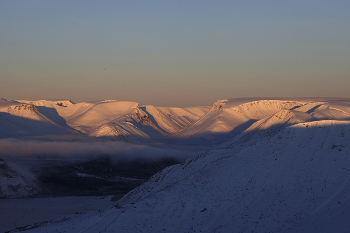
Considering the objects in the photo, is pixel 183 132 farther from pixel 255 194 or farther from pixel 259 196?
pixel 259 196

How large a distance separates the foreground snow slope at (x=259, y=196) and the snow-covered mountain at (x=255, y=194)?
0.24ft

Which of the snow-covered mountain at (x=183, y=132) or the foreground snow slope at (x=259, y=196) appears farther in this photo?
the snow-covered mountain at (x=183, y=132)

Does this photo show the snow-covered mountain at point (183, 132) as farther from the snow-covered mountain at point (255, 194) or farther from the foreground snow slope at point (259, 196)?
the foreground snow slope at point (259, 196)

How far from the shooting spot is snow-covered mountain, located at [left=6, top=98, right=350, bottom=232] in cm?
2894

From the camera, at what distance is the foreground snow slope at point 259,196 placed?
94.7 ft

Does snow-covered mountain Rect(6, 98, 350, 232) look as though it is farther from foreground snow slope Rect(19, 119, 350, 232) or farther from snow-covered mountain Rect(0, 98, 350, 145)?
snow-covered mountain Rect(0, 98, 350, 145)

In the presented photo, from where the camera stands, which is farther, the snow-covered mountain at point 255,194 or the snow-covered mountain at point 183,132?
the snow-covered mountain at point 183,132

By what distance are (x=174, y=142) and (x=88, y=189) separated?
3651 inches

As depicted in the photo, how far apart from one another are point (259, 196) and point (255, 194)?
47 cm

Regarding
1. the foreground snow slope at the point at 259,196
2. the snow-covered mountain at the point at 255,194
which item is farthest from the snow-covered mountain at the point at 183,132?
the foreground snow slope at the point at 259,196

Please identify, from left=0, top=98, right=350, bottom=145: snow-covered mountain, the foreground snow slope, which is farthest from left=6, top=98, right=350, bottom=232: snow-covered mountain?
left=0, top=98, right=350, bottom=145: snow-covered mountain

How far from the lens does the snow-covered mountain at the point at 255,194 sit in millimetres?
28938

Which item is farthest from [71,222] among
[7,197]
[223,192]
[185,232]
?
[7,197]

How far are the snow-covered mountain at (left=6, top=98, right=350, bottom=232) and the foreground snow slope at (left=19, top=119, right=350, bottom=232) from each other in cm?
7
